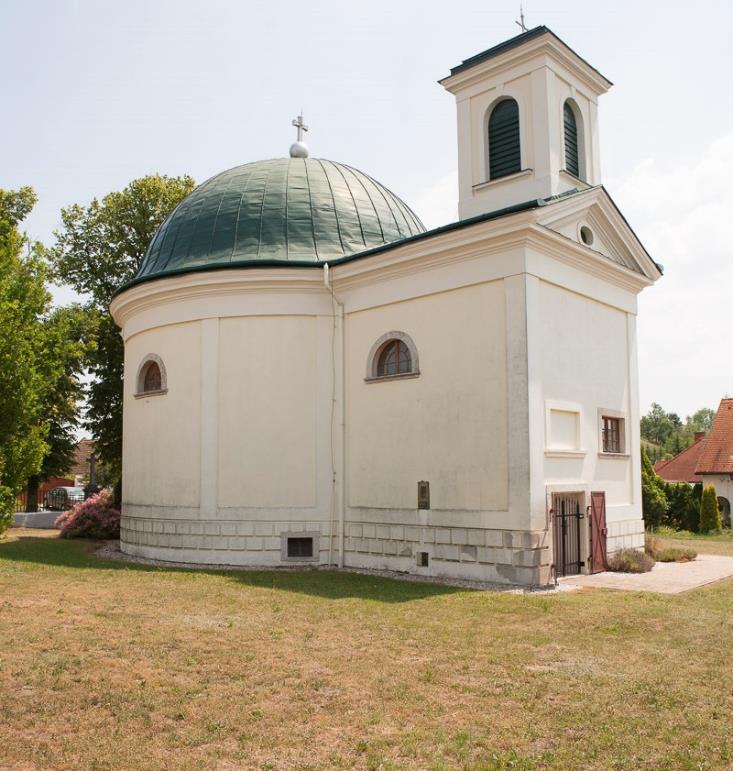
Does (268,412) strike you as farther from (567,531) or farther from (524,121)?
(524,121)

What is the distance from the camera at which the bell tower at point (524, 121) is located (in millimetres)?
16156

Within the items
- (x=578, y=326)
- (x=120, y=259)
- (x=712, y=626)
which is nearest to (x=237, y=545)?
(x=578, y=326)

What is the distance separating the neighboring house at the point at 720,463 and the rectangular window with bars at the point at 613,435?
17.4 metres

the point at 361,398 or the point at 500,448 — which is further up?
the point at 361,398

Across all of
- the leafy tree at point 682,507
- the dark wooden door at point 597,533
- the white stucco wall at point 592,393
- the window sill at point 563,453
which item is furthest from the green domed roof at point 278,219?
the leafy tree at point 682,507

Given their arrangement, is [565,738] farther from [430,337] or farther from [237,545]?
[237,545]

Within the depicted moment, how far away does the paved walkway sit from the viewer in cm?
1342

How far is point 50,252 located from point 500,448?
21648 millimetres

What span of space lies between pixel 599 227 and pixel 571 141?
2.27 m

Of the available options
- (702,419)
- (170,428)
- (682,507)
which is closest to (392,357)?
(170,428)

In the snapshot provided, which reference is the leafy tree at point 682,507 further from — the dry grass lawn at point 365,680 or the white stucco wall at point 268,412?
the white stucco wall at point 268,412

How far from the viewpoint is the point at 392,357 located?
16438 mm

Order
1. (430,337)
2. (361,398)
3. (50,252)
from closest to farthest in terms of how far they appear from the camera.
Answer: (430,337), (361,398), (50,252)

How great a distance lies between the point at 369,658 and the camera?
841 centimetres
